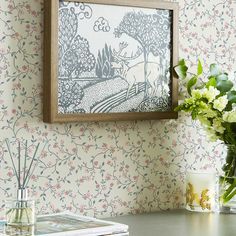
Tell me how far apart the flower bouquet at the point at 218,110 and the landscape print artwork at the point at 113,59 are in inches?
3.7

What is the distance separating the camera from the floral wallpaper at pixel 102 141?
2.22 meters

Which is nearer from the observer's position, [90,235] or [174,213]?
[90,235]

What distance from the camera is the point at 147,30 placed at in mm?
2480

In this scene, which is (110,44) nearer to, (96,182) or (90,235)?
(96,182)

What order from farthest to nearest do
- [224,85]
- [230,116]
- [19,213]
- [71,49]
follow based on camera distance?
[224,85] → [230,116] → [71,49] → [19,213]

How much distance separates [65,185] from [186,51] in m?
0.70

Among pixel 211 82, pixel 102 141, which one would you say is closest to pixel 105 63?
pixel 102 141

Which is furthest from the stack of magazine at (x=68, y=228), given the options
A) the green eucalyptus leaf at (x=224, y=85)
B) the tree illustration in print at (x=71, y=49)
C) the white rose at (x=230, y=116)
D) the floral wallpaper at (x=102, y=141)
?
the green eucalyptus leaf at (x=224, y=85)

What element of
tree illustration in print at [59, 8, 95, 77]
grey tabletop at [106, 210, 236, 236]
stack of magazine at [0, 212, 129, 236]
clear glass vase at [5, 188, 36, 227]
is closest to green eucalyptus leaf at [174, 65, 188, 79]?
tree illustration in print at [59, 8, 95, 77]

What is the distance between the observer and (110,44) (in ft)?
7.82

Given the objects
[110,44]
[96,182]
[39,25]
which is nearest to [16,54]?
[39,25]

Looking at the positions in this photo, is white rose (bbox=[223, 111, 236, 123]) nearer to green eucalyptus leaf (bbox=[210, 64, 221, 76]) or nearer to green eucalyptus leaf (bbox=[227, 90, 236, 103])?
green eucalyptus leaf (bbox=[227, 90, 236, 103])

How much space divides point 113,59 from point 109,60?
2 cm

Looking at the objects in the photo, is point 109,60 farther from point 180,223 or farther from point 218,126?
point 180,223
